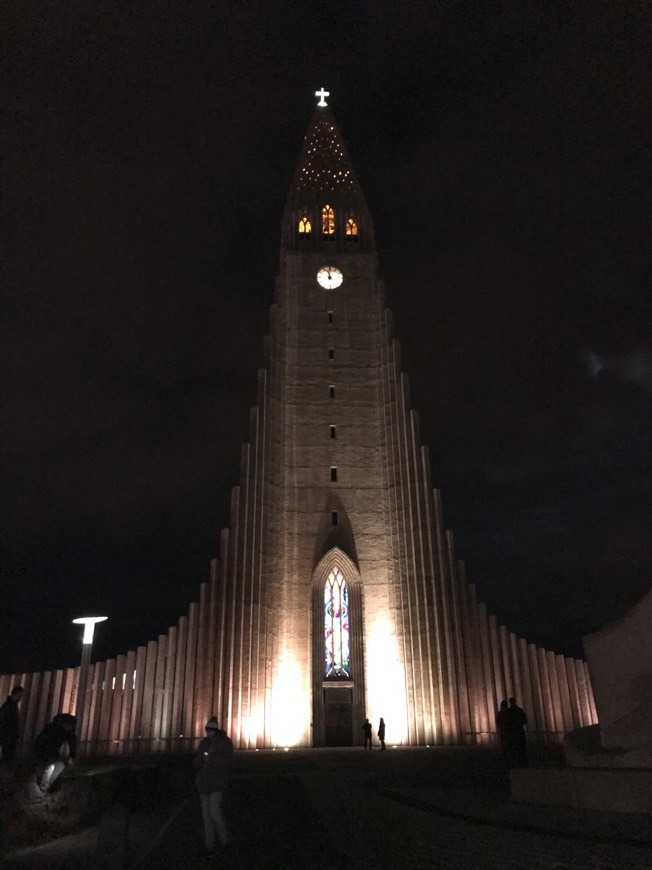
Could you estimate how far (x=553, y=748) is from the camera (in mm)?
19047

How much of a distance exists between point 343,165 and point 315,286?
10.5 m

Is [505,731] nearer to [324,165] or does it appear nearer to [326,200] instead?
[326,200]

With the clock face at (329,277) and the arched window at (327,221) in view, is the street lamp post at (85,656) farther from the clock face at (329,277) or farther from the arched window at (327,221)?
the arched window at (327,221)

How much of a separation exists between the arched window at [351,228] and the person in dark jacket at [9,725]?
29469 millimetres

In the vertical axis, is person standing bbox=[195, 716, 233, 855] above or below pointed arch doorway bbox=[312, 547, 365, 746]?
below

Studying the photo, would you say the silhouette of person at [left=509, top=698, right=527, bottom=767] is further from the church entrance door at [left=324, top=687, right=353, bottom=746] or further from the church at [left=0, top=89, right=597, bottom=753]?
the church entrance door at [left=324, top=687, right=353, bottom=746]

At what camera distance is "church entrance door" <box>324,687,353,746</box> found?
23.4 m

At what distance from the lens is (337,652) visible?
81.0 ft

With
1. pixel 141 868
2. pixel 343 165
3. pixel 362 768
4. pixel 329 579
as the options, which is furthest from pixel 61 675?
pixel 343 165

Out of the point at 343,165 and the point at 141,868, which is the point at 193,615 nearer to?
the point at 141,868

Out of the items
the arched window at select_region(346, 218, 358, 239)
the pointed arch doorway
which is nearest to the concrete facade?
the pointed arch doorway

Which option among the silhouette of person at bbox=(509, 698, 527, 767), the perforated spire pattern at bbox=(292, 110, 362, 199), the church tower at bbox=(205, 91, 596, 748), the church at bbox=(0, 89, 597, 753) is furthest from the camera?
the perforated spire pattern at bbox=(292, 110, 362, 199)

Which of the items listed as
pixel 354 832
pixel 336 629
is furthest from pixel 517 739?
pixel 336 629

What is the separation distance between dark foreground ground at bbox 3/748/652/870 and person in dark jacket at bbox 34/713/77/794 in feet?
2.25
